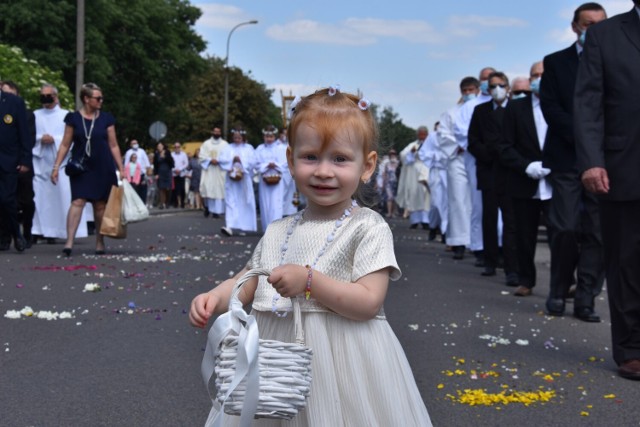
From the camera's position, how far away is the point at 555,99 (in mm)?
9617

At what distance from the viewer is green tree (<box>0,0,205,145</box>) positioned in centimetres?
4909

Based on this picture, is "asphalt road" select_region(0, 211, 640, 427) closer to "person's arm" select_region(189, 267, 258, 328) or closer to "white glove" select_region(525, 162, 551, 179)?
"white glove" select_region(525, 162, 551, 179)

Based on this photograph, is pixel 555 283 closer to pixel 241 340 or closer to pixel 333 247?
pixel 333 247

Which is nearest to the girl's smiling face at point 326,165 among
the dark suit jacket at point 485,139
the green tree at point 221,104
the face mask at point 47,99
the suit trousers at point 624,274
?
the suit trousers at point 624,274

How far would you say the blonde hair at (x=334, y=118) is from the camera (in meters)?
3.76

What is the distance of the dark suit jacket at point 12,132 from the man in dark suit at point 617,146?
10.1 m

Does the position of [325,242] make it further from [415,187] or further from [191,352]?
[415,187]

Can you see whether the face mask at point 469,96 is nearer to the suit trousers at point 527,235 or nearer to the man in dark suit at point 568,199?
the suit trousers at point 527,235

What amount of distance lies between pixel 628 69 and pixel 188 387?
10.6 feet

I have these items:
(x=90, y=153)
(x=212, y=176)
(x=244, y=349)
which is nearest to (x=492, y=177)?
(x=90, y=153)

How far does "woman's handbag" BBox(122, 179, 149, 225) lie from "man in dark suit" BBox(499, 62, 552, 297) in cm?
551

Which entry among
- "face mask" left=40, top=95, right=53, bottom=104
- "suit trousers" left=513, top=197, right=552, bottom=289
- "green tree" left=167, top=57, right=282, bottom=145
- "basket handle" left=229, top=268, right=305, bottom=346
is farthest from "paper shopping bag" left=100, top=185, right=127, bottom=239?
"green tree" left=167, top=57, right=282, bottom=145

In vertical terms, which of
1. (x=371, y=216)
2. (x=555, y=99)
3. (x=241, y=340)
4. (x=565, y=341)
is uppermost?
(x=555, y=99)

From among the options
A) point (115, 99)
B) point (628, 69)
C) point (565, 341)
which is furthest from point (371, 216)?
point (115, 99)
